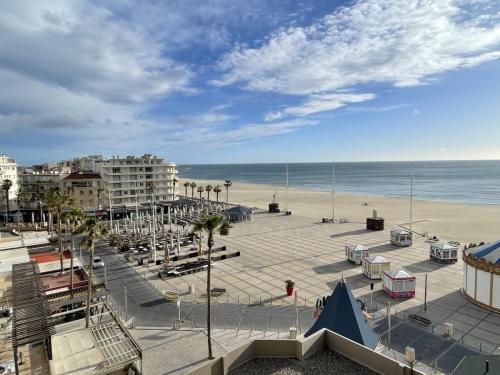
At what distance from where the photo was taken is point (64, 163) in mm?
133375

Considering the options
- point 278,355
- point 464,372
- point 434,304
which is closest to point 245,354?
point 278,355

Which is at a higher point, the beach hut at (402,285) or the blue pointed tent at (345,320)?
the blue pointed tent at (345,320)

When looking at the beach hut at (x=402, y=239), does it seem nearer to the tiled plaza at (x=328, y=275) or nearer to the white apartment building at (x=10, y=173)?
the tiled plaza at (x=328, y=275)

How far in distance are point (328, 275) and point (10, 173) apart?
91556 millimetres

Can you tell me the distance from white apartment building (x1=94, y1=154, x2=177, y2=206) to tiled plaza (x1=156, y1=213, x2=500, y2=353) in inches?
1677

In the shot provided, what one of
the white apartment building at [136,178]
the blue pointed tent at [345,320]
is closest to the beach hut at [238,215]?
the white apartment building at [136,178]

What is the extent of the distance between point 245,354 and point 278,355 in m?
1.25

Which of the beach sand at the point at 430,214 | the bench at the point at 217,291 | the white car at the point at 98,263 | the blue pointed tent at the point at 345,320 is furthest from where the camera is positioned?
the beach sand at the point at 430,214

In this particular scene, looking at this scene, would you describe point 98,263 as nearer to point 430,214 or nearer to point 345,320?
point 345,320

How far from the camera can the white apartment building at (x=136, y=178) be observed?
84438 millimetres

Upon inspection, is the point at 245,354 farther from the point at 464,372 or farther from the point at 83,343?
the point at 83,343

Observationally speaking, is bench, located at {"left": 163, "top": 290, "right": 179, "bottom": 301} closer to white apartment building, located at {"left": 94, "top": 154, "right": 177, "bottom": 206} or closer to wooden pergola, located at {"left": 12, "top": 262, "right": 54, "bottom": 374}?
wooden pergola, located at {"left": 12, "top": 262, "right": 54, "bottom": 374}

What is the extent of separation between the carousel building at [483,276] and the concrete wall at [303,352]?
1993 centimetres

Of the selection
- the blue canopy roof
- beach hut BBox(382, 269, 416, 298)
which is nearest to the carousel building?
the blue canopy roof
